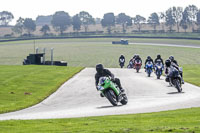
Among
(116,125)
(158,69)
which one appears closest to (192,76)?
(158,69)

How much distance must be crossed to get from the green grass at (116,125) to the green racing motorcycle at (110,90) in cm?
403

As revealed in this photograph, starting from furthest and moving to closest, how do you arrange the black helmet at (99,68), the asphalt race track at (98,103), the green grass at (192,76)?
the green grass at (192,76) < the black helmet at (99,68) < the asphalt race track at (98,103)

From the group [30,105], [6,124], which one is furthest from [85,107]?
[6,124]

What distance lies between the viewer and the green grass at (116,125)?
426 inches

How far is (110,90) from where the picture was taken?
18.7m

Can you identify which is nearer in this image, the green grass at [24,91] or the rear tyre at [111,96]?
the rear tyre at [111,96]

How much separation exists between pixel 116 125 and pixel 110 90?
662cm

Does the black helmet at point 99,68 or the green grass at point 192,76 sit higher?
the black helmet at point 99,68

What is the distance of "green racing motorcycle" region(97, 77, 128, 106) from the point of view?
1841cm

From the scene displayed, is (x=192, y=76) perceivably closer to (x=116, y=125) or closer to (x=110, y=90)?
(x=110, y=90)

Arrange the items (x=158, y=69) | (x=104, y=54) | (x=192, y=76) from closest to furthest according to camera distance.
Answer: (x=158, y=69), (x=192, y=76), (x=104, y=54)

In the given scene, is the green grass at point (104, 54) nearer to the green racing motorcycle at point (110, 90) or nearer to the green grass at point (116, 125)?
the green racing motorcycle at point (110, 90)

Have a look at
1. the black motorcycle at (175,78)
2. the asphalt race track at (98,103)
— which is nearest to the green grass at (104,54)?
the asphalt race track at (98,103)

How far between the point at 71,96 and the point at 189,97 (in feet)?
20.0
